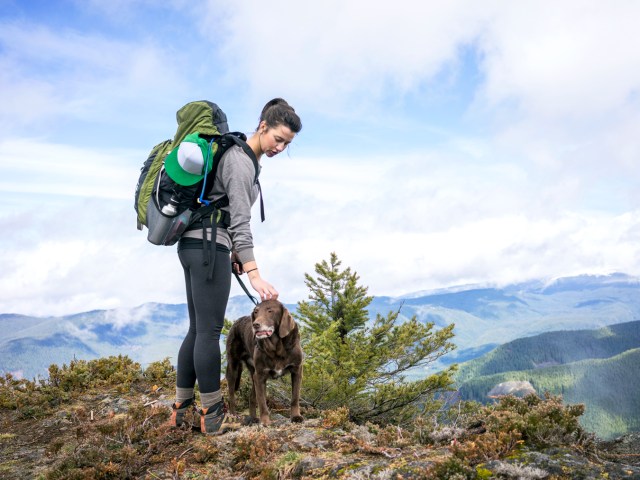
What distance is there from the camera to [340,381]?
43.7 ft

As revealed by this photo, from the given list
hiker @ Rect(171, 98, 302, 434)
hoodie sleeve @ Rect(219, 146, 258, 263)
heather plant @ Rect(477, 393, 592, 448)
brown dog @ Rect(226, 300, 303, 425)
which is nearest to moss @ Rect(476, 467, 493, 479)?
heather plant @ Rect(477, 393, 592, 448)

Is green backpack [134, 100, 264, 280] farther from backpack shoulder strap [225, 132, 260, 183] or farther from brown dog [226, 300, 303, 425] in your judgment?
brown dog [226, 300, 303, 425]

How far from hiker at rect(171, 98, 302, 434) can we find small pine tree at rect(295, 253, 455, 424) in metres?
6.28

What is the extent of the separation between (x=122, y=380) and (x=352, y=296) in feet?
32.0

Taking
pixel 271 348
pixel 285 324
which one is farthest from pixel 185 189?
pixel 271 348

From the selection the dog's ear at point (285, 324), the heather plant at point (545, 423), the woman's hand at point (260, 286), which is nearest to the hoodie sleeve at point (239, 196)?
the woman's hand at point (260, 286)

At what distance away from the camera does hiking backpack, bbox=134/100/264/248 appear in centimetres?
460

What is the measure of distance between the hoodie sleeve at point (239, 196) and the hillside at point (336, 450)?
186 centimetres

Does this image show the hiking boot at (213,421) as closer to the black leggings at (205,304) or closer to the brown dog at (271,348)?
the black leggings at (205,304)

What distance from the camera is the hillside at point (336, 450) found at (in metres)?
3.17

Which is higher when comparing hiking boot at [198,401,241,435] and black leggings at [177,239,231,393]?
black leggings at [177,239,231,393]

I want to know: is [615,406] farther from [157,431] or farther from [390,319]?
[157,431]

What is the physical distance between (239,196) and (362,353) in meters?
10.8

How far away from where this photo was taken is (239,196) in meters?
4.54
